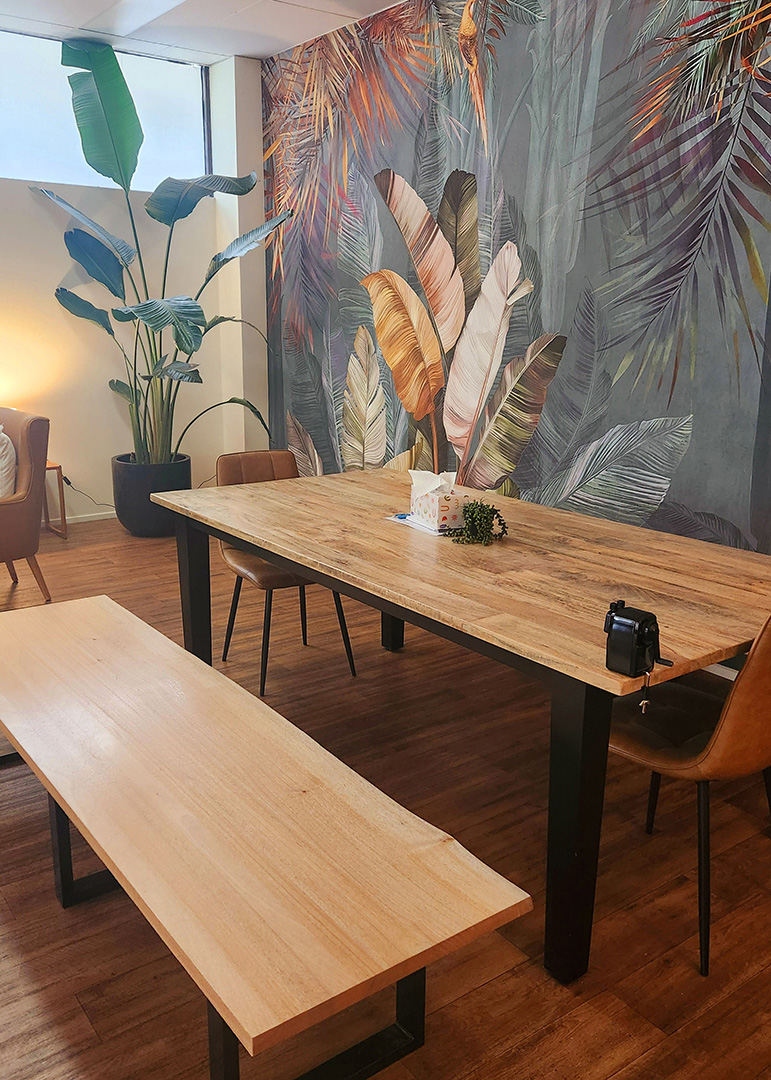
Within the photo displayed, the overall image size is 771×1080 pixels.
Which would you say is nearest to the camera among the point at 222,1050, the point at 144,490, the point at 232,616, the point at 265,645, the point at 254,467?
the point at 222,1050

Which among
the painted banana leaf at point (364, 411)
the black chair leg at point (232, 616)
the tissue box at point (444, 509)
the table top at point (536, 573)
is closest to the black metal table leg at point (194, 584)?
the table top at point (536, 573)

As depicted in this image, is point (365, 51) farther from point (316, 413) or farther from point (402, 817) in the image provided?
point (402, 817)

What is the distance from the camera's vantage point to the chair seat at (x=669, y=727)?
6.10ft

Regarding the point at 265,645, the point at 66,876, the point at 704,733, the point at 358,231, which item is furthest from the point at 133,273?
the point at 704,733

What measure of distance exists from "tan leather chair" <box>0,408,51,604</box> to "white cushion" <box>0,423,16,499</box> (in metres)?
0.02

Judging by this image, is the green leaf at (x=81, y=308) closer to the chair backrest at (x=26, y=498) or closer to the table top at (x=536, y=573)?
the chair backrest at (x=26, y=498)

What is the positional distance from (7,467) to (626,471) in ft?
9.00

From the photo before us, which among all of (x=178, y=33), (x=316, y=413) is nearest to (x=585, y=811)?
(x=316, y=413)

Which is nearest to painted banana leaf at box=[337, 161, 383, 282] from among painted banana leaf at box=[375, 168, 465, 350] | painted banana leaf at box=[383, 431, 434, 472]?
painted banana leaf at box=[375, 168, 465, 350]

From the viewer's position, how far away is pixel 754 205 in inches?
122

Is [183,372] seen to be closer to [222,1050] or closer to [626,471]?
[626,471]

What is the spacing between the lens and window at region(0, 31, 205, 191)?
519 centimetres

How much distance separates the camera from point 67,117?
543 cm

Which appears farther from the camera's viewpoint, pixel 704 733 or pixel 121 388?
pixel 121 388
